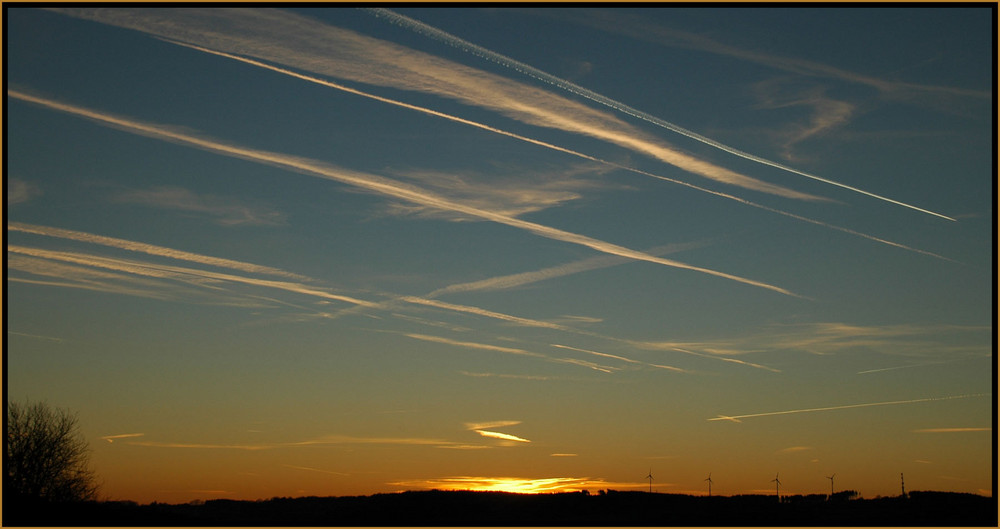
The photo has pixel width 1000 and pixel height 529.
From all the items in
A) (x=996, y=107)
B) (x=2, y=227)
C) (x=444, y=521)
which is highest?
(x=996, y=107)

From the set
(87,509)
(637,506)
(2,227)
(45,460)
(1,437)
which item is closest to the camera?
(2,227)

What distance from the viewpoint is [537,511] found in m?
151

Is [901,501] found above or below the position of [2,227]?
below

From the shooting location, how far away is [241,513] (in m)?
139

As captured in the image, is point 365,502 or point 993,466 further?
point 365,502

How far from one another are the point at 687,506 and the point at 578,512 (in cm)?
2103

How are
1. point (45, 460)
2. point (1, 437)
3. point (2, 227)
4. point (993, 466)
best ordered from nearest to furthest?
point (2, 227) → point (993, 466) → point (1, 437) → point (45, 460)

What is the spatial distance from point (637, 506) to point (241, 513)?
69346mm

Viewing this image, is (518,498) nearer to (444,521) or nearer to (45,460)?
(444,521)

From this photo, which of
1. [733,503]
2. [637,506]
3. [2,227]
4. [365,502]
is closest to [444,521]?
[365,502]

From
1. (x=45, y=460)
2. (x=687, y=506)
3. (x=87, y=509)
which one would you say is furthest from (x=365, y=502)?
(x=87, y=509)

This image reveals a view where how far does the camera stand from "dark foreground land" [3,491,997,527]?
256 ft

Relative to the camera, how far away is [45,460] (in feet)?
305

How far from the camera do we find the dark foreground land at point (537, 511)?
77938 millimetres
